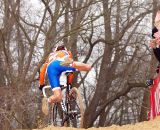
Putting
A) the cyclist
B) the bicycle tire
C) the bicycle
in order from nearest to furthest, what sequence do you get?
the cyclist, the bicycle, the bicycle tire

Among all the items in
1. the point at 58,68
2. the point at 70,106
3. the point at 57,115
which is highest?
the point at 58,68

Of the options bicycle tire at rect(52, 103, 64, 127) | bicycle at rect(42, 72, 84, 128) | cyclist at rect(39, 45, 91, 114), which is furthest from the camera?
bicycle tire at rect(52, 103, 64, 127)

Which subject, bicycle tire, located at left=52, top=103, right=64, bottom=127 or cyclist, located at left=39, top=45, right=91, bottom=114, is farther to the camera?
bicycle tire, located at left=52, top=103, right=64, bottom=127

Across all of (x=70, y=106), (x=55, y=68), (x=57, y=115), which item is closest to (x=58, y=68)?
(x=55, y=68)

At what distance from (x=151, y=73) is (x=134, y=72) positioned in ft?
8.53

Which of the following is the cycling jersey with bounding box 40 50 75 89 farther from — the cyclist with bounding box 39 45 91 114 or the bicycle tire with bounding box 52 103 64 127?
the bicycle tire with bounding box 52 103 64 127

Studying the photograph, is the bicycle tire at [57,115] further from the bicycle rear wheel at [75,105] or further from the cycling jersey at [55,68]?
the cycling jersey at [55,68]

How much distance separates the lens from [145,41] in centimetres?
2397

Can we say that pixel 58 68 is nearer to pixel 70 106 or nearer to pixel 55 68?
pixel 55 68

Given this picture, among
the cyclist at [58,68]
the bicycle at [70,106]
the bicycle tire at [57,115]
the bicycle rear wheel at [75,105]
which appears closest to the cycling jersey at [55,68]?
the cyclist at [58,68]

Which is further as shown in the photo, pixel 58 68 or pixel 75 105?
pixel 75 105

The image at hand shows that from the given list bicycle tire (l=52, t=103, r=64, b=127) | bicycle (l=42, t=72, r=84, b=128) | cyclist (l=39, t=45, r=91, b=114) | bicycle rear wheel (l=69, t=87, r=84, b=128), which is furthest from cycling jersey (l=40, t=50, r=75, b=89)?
bicycle tire (l=52, t=103, r=64, b=127)

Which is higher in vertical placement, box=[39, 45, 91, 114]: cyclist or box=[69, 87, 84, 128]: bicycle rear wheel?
box=[39, 45, 91, 114]: cyclist

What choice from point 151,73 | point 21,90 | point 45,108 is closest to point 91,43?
point 151,73
